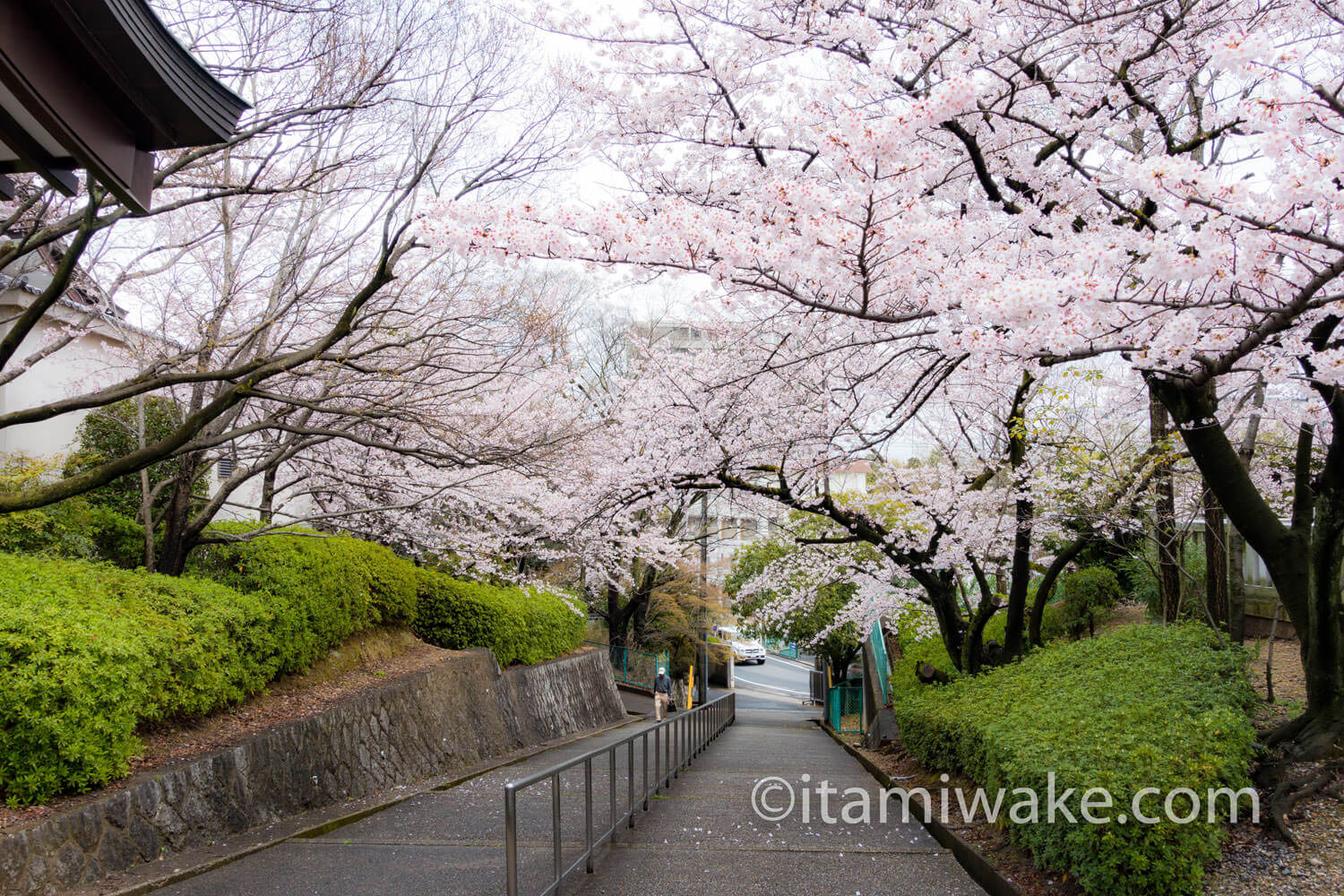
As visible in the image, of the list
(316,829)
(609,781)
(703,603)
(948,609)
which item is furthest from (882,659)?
(316,829)

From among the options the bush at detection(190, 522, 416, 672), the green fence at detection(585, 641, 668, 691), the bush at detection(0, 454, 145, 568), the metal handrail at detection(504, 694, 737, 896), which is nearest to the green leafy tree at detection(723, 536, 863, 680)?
the green fence at detection(585, 641, 668, 691)

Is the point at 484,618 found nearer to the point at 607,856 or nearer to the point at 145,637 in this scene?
the point at 145,637

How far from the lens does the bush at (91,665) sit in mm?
4461

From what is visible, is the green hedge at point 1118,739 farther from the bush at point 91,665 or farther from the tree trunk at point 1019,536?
the bush at point 91,665

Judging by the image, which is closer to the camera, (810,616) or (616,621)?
(616,621)

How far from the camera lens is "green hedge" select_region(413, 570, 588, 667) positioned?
12.2 m

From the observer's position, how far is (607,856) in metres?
5.33

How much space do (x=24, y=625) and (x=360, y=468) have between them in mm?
6875

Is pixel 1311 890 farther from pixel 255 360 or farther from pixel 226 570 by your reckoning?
pixel 226 570

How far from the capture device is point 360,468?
11406 mm

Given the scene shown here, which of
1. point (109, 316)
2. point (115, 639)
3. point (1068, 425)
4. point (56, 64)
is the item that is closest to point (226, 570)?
point (109, 316)

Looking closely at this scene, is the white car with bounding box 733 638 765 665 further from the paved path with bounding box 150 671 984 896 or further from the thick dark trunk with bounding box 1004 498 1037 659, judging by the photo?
the paved path with bounding box 150 671 984 896

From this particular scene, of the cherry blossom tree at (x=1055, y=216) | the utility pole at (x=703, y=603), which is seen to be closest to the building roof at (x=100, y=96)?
the cherry blossom tree at (x=1055, y=216)

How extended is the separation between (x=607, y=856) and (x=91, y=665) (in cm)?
325
